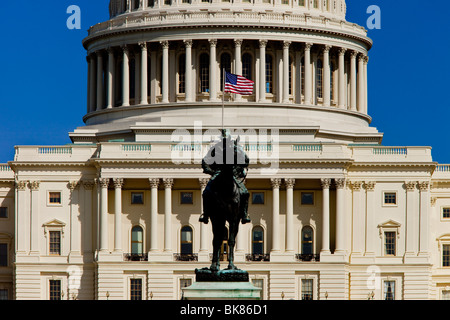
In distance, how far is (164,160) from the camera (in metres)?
102

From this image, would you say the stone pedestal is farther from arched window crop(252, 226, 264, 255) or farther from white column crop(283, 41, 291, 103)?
white column crop(283, 41, 291, 103)

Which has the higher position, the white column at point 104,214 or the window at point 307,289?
the white column at point 104,214

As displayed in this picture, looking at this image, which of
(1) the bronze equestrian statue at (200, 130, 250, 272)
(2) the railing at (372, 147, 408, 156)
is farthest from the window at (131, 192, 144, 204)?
(1) the bronze equestrian statue at (200, 130, 250, 272)

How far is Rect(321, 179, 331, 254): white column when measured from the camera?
10175cm

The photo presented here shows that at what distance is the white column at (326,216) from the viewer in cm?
10175

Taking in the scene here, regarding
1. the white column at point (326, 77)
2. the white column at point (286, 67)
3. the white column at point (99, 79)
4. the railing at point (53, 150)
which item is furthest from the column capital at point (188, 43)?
the railing at point (53, 150)

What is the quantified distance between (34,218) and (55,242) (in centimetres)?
244

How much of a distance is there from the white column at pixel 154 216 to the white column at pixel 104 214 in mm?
3373

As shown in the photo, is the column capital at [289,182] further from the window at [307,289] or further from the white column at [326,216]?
Answer: the window at [307,289]

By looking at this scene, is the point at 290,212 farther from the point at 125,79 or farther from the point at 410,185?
the point at 125,79

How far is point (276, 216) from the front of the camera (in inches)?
4028

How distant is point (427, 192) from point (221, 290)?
6393 centimetres

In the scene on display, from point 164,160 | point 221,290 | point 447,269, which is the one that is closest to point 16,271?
point 164,160
